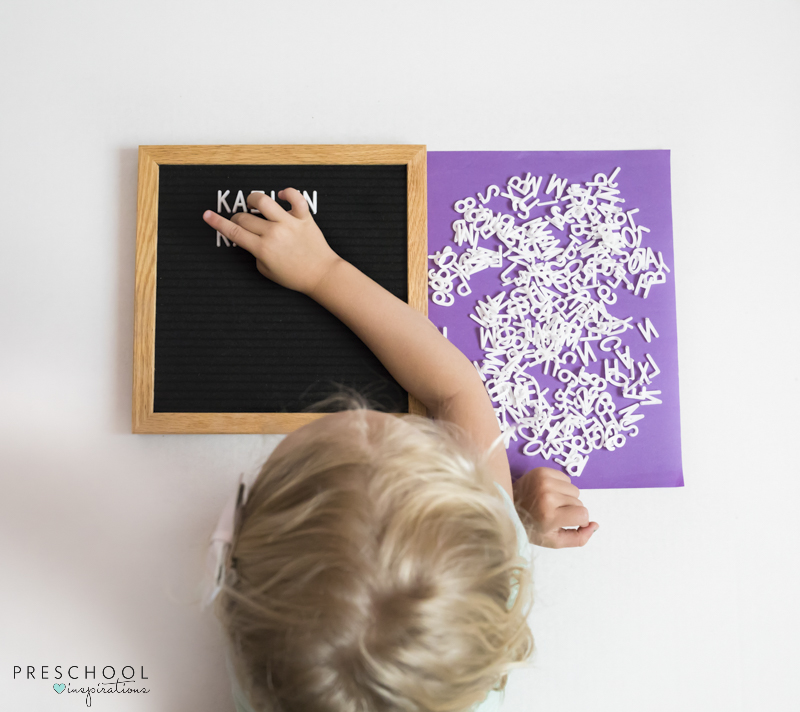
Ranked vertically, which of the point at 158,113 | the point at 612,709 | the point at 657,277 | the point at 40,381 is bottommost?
the point at 612,709

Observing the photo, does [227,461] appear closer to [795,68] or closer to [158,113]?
[158,113]

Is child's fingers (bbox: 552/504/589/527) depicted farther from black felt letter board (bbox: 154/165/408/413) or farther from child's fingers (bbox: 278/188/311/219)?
child's fingers (bbox: 278/188/311/219)

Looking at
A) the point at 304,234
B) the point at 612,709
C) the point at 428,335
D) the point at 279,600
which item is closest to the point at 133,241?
the point at 304,234

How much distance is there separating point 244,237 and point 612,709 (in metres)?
0.87

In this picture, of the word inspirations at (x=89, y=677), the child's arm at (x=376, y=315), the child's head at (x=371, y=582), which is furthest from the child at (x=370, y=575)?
the word inspirations at (x=89, y=677)

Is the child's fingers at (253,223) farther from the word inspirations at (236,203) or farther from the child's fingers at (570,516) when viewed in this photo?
the child's fingers at (570,516)

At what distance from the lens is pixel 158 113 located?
2.70ft

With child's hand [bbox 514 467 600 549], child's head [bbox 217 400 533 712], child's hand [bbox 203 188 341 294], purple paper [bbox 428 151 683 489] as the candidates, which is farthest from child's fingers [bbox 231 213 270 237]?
child's hand [bbox 514 467 600 549]

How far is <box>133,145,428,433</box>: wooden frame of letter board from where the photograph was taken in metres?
0.77

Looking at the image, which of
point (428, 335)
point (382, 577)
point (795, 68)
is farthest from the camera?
point (795, 68)

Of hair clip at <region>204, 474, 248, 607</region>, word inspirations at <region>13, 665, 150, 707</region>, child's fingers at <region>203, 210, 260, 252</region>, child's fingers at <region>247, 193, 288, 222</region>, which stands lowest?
word inspirations at <region>13, 665, 150, 707</region>

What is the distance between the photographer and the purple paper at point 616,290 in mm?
806

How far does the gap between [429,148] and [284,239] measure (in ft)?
0.88

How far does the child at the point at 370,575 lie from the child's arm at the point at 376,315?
16 cm
